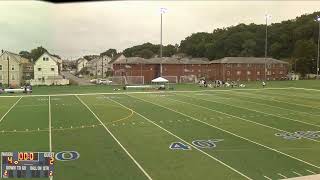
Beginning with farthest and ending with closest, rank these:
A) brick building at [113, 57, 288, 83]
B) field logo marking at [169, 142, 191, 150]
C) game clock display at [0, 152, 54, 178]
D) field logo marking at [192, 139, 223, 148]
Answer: brick building at [113, 57, 288, 83] < field logo marking at [192, 139, 223, 148] < field logo marking at [169, 142, 191, 150] < game clock display at [0, 152, 54, 178]

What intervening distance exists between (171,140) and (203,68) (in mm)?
73754

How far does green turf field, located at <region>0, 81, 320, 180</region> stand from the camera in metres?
11.9

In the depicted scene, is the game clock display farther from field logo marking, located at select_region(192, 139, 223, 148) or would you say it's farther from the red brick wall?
the red brick wall

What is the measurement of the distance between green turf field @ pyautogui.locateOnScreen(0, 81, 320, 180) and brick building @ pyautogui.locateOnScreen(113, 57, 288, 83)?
53281 mm

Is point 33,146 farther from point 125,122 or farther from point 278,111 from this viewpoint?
point 278,111

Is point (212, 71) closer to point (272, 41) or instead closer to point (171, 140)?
point (272, 41)

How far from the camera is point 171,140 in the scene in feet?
54.0

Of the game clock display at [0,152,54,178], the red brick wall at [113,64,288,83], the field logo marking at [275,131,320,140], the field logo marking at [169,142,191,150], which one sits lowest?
the field logo marking at [169,142,191,150]

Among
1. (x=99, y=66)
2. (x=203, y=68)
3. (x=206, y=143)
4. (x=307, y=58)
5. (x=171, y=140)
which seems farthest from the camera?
(x=99, y=66)

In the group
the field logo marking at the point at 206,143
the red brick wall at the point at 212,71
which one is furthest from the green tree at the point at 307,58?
the field logo marking at the point at 206,143

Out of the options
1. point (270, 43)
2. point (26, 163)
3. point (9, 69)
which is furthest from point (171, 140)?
point (270, 43)

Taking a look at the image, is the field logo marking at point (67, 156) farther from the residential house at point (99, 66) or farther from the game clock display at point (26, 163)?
the residential house at point (99, 66)

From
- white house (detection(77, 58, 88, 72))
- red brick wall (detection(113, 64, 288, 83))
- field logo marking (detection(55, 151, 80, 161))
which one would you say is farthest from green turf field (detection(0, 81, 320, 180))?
white house (detection(77, 58, 88, 72))

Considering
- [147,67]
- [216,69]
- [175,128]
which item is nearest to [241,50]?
[216,69]
